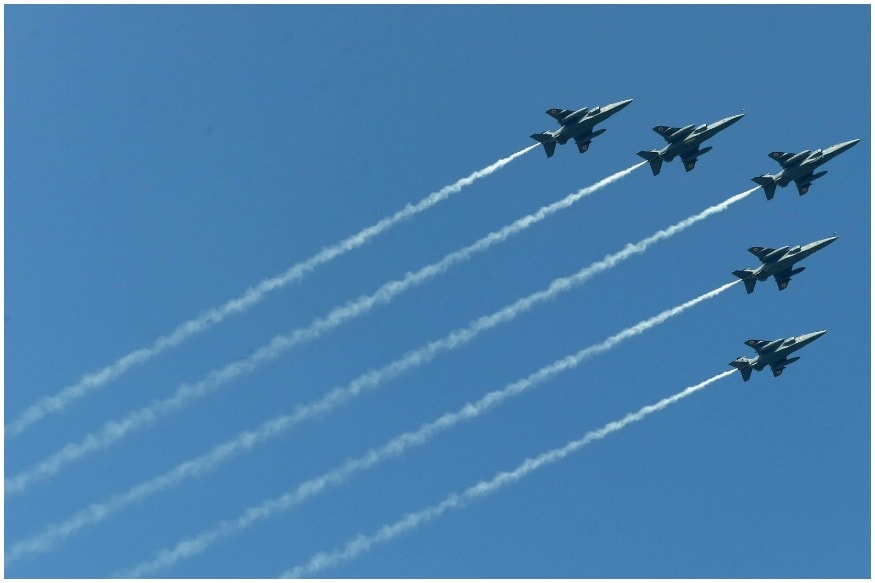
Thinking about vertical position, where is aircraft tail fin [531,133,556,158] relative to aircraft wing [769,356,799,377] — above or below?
above

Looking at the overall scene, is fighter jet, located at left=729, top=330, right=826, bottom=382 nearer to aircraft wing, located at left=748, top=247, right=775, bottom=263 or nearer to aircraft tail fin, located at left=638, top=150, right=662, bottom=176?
aircraft wing, located at left=748, top=247, right=775, bottom=263

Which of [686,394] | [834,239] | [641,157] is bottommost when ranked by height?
[686,394]

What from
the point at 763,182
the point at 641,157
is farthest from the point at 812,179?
the point at 641,157

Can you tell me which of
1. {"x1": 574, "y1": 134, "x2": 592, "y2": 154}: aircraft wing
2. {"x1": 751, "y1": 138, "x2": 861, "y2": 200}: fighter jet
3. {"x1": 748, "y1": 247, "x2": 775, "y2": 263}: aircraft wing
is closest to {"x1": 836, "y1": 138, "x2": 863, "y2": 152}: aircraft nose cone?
{"x1": 751, "y1": 138, "x2": 861, "y2": 200}: fighter jet

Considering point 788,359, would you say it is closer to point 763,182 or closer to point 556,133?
point 763,182

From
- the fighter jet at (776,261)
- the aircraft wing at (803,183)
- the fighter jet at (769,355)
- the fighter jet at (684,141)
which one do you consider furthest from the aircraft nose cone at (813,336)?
the fighter jet at (684,141)

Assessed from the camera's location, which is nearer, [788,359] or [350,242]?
[350,242]

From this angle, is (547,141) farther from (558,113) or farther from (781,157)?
(781,157)

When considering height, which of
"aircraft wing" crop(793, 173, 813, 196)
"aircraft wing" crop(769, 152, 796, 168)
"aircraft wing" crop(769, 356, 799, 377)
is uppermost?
"aircraft wing" crop(769, 152, 796, 168)
